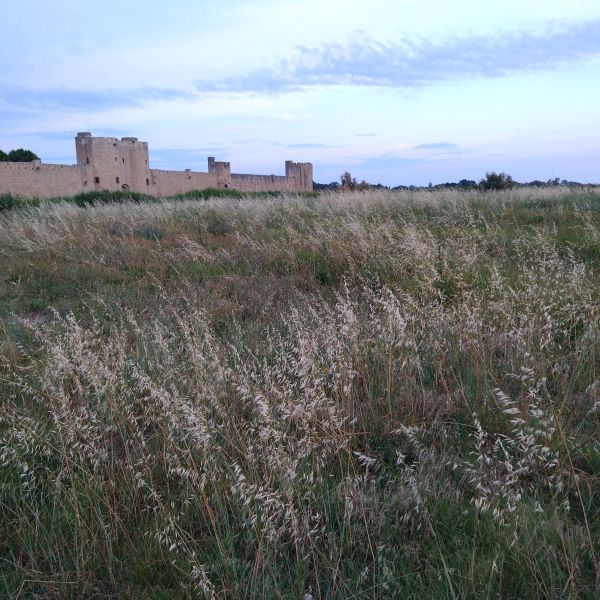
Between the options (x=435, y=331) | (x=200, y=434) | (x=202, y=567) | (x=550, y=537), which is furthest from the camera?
(x=435, y=331)

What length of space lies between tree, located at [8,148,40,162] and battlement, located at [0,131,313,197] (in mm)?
3835

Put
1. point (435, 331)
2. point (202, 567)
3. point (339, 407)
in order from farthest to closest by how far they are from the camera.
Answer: point (435, 331), point (339, 407), point (202, 567)

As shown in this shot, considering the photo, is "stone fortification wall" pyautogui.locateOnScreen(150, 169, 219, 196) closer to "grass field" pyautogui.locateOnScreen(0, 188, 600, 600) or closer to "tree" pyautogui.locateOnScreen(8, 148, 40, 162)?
"tree" pyautogui.locateOnScreen(8, 148, 40, 162)

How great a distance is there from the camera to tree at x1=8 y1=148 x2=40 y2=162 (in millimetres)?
41062

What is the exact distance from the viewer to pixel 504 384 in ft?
9.22

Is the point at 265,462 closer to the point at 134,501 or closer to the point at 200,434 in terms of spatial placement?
the point at 200,434

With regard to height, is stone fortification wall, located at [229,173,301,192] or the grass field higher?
stone fortification wall, located at [229,173,301,192]

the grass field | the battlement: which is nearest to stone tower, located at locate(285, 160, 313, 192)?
the battlement

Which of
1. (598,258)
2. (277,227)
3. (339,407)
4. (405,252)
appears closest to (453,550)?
(339,407)

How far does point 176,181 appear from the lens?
47.5 meters

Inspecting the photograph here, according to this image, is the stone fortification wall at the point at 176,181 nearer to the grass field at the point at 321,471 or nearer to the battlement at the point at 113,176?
the battlement at the point at 113,176

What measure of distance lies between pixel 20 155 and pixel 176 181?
1210cm

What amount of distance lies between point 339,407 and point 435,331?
3.63 feet

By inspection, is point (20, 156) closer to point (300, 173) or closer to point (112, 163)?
point (112, 163)
